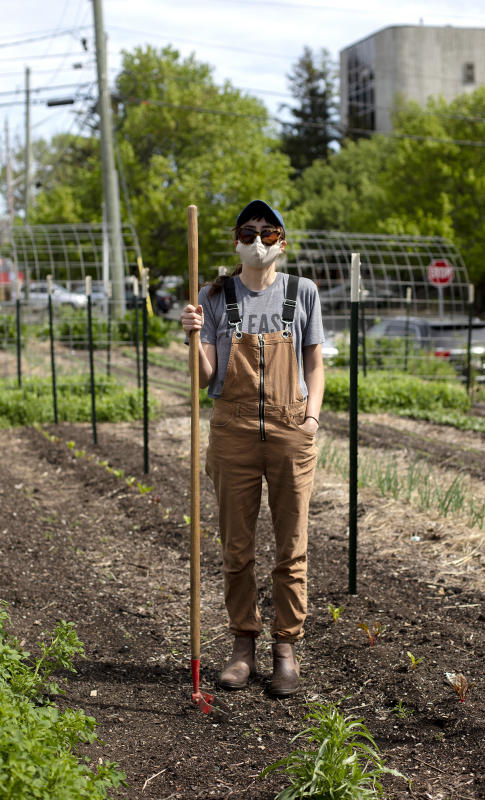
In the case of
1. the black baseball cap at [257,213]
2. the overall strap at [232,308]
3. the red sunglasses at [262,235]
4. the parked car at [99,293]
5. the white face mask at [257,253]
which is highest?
the parked car at [99,293]

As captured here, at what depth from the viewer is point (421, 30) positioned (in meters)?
44.2

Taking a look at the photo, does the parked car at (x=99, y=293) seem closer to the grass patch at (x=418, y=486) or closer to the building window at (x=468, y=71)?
the grass patch at (x=418, y=486)

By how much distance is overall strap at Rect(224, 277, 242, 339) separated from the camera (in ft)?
11.0

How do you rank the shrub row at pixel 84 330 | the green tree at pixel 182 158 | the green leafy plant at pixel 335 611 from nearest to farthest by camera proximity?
the green leafy plant at pixel 335 611 → the shrub row at pixel 84 330 → the green tree at pixel 182 158

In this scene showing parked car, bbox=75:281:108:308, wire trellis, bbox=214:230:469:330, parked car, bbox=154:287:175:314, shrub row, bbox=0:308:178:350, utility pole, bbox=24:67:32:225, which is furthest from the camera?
utility pole, bbox=24:67:32:225

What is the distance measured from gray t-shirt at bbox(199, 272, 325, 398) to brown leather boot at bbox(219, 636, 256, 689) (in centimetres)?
104

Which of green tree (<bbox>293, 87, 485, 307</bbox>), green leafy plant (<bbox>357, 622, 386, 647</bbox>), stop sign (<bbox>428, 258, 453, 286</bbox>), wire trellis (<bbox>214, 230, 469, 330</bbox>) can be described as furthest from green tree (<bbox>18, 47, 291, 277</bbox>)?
green leafy plant (<bbox>357, 622, 386, 647</bbox>)

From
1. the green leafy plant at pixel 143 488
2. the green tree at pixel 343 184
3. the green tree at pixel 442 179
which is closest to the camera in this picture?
the green leafy plant at pixel 143 488

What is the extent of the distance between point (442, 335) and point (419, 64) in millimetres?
34503

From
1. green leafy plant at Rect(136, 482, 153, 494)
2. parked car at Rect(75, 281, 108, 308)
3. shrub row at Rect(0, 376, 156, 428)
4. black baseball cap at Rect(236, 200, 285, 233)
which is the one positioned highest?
parked car at Rect(75, 281, 108, 308)

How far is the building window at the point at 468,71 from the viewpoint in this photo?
148ft

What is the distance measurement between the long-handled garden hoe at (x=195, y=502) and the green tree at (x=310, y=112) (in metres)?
47.1

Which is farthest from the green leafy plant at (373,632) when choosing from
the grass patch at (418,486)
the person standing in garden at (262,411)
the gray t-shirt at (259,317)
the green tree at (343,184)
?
the green tree at (343,184)

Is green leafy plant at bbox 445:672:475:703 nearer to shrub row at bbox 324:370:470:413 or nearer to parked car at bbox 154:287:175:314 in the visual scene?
shrub row at bbox 324:370:470:413
